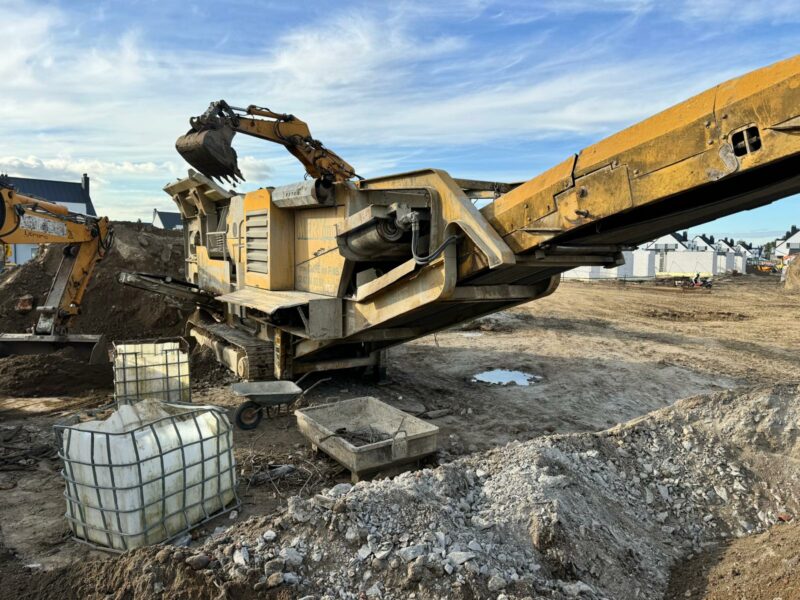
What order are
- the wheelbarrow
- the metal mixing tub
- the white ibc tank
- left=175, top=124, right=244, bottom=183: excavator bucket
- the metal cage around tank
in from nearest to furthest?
the white ibc tank < the metal mixing tub < the wheelbarrow < the metal cage around tank < left=175, top=124, right=244, bottom=183: excavator bucket

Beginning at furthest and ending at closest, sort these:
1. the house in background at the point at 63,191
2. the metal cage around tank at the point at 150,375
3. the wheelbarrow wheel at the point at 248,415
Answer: the house in background at the point at 63,191, the metal cage around tank at the point at 150,375, the wheelbarrow wheel at the point at 248,415

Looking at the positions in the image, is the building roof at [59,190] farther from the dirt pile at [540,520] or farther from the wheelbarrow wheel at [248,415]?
the dirt pile at [540,520]

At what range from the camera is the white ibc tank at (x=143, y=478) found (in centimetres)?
391

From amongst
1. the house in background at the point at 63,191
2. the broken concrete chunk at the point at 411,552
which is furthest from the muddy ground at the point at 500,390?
the house in background at the point at 63,191

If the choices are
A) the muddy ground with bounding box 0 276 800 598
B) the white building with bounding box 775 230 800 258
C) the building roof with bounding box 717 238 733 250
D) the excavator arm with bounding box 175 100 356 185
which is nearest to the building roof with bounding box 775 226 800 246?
the white building with bounding box 775 230 800 258

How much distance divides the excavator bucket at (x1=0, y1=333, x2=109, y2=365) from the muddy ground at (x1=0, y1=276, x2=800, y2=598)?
1149 mm

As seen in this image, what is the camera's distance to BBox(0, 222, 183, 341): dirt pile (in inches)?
534

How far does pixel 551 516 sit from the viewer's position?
11.8 ft

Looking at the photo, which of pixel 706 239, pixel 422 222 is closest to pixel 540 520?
pixel 422 222

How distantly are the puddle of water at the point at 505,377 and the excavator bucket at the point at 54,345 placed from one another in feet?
21.1

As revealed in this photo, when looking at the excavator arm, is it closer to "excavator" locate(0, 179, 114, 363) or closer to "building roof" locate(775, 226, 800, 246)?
"excavator" locate(0, 179, 114, 363)

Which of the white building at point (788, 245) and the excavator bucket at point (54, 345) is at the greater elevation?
the white building at point (788, 245)

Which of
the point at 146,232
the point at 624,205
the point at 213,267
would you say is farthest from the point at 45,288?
the point at 624,205

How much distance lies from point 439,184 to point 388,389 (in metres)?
4.09
